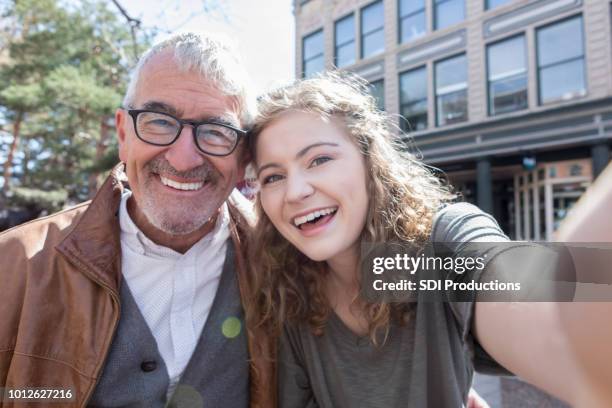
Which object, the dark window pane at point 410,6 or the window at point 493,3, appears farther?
the dark window pane at point 410,6

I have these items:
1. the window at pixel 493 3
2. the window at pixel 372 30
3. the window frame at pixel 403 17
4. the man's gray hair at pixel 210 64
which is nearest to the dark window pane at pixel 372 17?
the window at pixel 372 30

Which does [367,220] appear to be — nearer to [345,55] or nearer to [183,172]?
[183,172]

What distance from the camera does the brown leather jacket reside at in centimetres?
154

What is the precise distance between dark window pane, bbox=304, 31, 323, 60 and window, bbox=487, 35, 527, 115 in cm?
566

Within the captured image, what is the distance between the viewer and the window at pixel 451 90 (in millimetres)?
11312

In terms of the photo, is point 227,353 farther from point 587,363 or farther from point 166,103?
point 587,363

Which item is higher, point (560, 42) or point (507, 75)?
point (560, 42)

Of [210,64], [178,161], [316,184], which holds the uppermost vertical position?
[210,64]

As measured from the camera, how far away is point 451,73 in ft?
37.8

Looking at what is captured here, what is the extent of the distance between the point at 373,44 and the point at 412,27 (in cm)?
134

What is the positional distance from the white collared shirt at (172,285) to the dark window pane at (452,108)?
10.8 meters

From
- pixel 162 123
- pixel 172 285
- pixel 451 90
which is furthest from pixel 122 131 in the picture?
pixel 451 90

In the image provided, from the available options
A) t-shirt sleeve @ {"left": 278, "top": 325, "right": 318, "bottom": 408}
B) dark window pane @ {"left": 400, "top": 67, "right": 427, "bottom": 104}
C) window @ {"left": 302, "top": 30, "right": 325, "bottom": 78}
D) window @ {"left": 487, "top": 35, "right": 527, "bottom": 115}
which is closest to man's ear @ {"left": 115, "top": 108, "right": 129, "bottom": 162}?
t-shirt sleeve @ {"left": 278, "top": 325, "right": 318, "bottom": 408}

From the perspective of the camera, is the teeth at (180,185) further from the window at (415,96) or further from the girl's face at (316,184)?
the window at (415,96)
